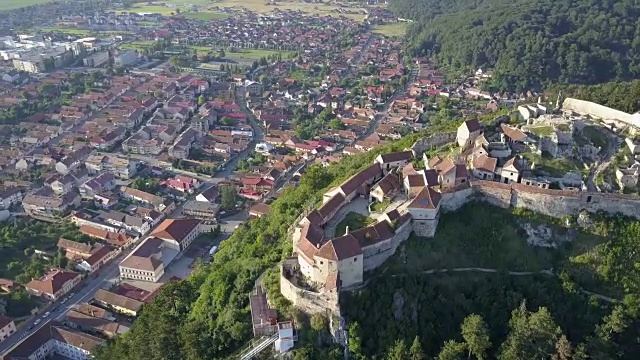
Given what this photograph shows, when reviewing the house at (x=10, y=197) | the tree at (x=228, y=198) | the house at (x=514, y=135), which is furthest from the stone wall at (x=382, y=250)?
the house at (x=10, y=197)

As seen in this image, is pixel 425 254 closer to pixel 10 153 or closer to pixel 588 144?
pixel 588 144

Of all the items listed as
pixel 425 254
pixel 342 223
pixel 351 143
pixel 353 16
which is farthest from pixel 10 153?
pixel 353 16

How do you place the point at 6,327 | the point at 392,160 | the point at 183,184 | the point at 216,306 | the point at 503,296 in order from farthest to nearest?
the point at 183,184 → the point at 6,327 → the point at 392,160 → the point at 216,306 → the point at 503,296

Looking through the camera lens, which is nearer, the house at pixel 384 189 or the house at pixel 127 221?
the house at pixel 384 189

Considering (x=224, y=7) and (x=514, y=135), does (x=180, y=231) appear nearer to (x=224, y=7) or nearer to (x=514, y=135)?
(x=514, y=135)

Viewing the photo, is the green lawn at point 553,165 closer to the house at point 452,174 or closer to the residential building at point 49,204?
the house at point 452,174

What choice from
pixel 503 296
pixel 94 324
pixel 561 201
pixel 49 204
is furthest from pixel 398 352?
pixel 49 204

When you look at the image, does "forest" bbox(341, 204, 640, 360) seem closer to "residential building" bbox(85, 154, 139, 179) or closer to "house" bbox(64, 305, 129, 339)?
"house" bbox(64, 305, 129, 339)
